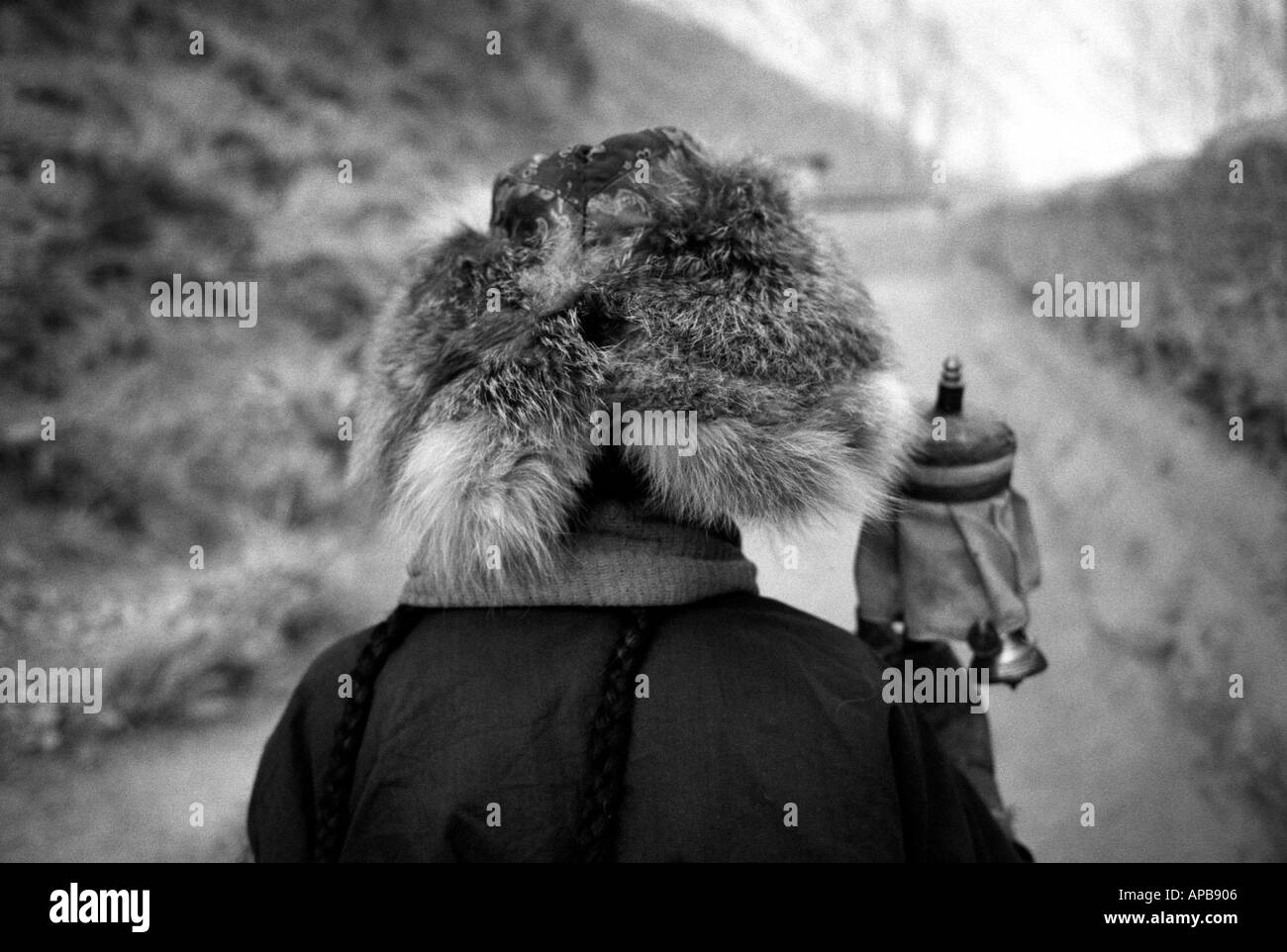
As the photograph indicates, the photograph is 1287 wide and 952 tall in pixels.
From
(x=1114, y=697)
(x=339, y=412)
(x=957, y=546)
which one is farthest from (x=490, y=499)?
(x=339, y=412)

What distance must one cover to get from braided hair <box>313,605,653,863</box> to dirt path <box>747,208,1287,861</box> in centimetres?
117

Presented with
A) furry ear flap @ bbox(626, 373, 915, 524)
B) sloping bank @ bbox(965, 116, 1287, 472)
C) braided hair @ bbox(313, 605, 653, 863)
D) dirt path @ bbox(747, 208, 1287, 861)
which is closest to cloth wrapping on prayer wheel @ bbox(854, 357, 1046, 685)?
furry ear flap @ bbox(626, 373, 915, 524)

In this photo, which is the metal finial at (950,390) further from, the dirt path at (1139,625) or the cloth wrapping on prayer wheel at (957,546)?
the dirt path at (1139,625)

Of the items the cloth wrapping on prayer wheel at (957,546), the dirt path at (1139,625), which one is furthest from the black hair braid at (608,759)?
the dirt path at (1139,625)

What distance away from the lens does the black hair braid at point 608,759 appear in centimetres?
119

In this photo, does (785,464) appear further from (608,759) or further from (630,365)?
(608,759)

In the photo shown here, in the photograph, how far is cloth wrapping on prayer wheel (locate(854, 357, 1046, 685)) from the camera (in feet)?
5.44

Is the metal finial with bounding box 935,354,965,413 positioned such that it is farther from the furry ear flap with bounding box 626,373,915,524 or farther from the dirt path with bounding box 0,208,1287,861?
the dirt path with bounding box 0,208,1287,861

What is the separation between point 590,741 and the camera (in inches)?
48.1

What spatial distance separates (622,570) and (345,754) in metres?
0.55

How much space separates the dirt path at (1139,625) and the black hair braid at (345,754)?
1.27 metres

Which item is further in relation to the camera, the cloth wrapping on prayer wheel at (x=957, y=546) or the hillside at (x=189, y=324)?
the hillside at (x=189, y=324)

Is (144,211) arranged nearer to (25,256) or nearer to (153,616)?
(25,256)

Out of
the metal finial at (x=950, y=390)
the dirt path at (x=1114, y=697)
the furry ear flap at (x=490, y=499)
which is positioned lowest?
the dirt path at (x=1114, y=697)
